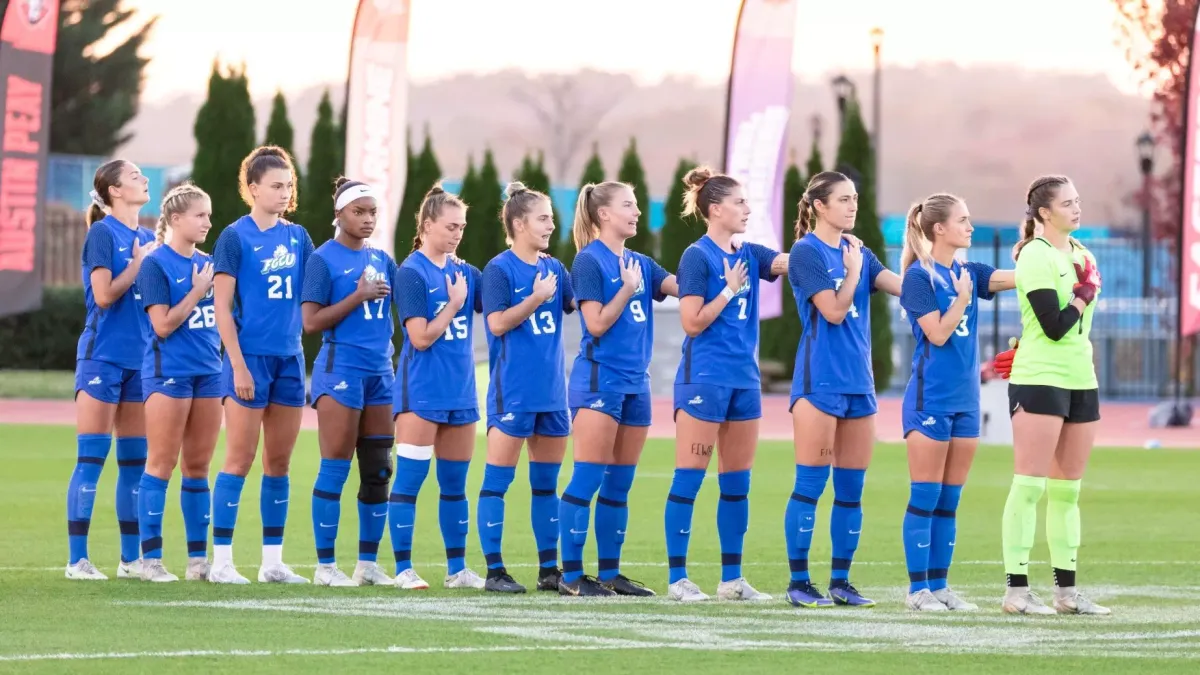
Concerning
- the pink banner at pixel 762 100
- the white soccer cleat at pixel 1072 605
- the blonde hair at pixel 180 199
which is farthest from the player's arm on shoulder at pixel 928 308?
the pink banner at pixel 762 100

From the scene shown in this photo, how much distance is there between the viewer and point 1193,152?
2239 cm

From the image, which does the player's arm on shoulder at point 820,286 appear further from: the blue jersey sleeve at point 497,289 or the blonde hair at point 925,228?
the blue jersey sleeve at point 497,289

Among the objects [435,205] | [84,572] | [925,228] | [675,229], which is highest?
[675,229]

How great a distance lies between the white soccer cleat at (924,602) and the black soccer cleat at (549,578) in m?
1.74

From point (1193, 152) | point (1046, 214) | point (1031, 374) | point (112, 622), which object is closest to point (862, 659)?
point (1031, 374)

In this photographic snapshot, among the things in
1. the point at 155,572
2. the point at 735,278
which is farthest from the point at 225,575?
the point at 735,278

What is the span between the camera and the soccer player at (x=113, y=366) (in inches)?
381

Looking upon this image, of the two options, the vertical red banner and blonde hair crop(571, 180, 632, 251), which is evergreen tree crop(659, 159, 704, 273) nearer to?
the vertical red banner

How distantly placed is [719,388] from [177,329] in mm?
2835

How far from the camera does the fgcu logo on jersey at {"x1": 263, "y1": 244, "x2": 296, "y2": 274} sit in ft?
31.1

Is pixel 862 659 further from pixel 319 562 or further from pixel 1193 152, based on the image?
pixel 1193 152

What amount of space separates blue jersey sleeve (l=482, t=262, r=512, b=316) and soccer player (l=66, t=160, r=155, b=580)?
1.88m

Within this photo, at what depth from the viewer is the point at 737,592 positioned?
29.2ft

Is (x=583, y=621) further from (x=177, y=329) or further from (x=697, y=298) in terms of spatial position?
(x=177, y=329)
